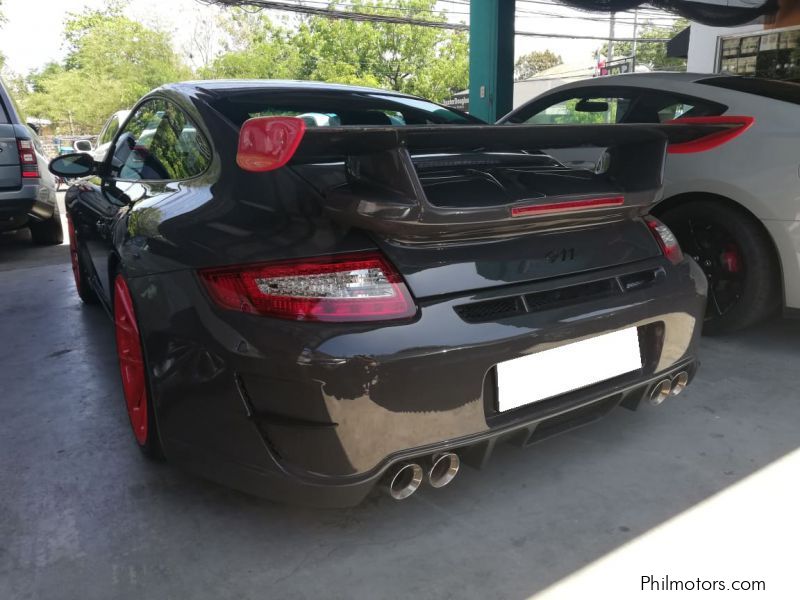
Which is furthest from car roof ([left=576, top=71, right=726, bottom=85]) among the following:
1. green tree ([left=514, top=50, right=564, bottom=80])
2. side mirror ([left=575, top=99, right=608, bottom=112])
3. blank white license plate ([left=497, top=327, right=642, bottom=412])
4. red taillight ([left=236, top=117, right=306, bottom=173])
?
green tree ([left=514, top=50, right=564, bottom=80])

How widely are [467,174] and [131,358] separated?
132 centimetres

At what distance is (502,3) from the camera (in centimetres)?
695

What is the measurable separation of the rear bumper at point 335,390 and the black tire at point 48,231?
19.1ft

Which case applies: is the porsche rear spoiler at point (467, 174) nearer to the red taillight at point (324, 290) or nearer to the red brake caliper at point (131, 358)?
the red taillight at point (324, 290)

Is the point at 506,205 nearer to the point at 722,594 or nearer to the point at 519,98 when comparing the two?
the point at 722,594

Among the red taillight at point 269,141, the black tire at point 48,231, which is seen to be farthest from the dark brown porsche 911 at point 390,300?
the black tire at point 48,231

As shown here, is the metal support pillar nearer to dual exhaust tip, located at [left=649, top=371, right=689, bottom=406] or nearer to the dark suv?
the dark suv

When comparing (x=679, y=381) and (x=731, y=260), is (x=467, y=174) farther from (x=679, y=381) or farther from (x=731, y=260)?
(x=731, y=260)

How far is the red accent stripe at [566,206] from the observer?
1688 millimetres

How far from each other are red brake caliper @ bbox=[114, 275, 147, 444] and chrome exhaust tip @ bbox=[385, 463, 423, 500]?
0.90m

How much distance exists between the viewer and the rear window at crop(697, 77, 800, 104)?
3101 mm

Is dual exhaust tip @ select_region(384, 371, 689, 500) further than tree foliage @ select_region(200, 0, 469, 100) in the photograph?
No

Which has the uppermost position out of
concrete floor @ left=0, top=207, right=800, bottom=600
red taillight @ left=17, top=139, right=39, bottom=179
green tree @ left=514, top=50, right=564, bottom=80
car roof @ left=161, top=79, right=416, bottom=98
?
green tree @ left=514, top=50, right=564, bottom=80

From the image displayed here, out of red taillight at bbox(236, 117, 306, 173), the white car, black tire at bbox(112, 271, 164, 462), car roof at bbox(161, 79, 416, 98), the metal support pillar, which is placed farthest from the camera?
the metal support pillar
